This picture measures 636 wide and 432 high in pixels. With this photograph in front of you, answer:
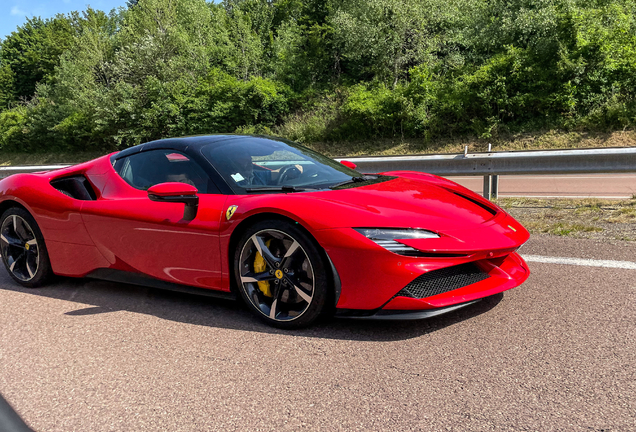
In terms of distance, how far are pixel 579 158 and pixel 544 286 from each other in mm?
3899

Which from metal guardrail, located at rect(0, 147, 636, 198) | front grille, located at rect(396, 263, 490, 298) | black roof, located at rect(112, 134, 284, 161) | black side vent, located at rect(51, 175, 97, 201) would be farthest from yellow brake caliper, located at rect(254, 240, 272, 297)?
metal guardrail, located at rect(0, 147, 636, 198)

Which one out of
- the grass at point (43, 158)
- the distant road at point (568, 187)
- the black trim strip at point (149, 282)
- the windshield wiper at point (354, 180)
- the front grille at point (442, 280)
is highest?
the windshield wiper at point (354, 180)

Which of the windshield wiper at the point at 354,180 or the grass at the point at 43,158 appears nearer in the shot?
the windshield wiper at the point at 354,180

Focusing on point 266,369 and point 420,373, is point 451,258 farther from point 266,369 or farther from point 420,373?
point 266,369

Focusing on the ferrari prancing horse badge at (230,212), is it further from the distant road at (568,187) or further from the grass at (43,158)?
the grass at (43,158)

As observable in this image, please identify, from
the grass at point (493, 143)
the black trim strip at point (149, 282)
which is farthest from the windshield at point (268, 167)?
the grass at point (493, 143)

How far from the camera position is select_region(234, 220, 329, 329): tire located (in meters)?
2.95

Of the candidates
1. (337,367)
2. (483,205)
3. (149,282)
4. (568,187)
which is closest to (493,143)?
(568,187)

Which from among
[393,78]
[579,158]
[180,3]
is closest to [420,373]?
[579,158]

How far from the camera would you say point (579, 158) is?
679 cm

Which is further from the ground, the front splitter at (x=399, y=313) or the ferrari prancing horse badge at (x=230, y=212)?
the ferrari prancing horse badge at (x=230, y=212)

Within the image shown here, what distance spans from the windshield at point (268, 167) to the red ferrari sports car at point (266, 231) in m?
0.01

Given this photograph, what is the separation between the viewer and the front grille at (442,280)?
9.12 feet

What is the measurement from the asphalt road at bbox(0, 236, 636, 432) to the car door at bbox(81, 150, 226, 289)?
32cm
